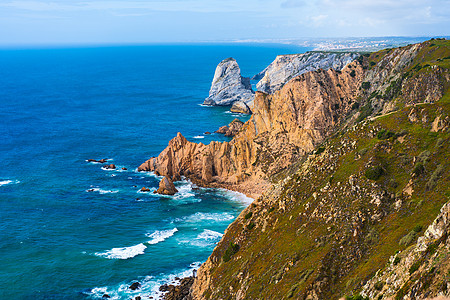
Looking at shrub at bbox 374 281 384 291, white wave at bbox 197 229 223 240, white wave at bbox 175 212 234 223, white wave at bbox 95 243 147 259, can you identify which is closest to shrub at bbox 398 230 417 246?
shrub at bbox 374 281 384 291

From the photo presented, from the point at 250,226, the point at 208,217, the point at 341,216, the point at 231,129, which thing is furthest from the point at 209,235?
the point at 231,129

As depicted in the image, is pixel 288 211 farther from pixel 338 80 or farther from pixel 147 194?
pixel 338 80

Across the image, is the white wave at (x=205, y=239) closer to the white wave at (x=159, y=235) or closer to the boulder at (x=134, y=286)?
the white wave at (x=159, y=235)

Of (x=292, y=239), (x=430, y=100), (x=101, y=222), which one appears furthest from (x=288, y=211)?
(x=101, y=222)

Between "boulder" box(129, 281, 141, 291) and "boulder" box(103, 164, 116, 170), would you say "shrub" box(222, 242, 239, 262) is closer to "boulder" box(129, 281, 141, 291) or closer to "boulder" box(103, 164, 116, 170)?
"boulder" box(129, 281, 141, 291)

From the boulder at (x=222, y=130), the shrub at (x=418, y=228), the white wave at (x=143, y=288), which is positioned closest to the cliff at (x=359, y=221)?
the shrub at (x=418, y=228)

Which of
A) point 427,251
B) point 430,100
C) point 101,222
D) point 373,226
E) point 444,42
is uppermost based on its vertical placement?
point 444,42
